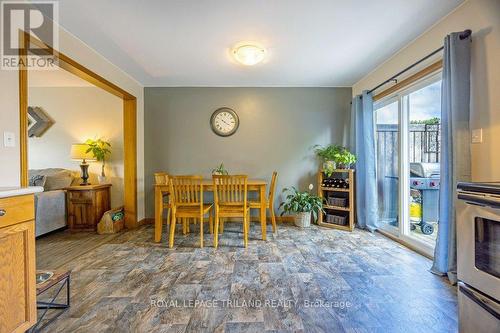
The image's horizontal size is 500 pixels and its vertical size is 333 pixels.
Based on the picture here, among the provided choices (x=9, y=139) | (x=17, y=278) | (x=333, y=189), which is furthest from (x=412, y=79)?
(x=9, y=139)

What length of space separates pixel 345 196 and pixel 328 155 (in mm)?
734

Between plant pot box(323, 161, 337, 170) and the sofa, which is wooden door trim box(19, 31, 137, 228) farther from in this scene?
plant pot box(323, 161, 337, 170)

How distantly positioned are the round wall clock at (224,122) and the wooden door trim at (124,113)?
4.36 feet

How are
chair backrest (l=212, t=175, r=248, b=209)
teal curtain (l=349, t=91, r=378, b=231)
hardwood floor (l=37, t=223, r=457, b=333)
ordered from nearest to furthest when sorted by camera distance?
hardwood floor (l=37, t=223, r=457, b=333), chair backrest (l=212, t=175, r=248, b=209), teal curtain (l=349, t=91, r=378, b=231)

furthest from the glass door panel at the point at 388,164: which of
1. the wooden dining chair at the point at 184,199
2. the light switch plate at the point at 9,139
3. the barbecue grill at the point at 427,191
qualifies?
the light switch plate at the point at 9,139

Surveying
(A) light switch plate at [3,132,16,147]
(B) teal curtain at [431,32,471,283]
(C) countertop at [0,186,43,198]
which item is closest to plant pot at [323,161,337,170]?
(B) teal curtain at [431,32,471,283]

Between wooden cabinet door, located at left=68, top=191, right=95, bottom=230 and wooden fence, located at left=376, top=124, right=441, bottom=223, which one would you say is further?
wooden cabinet door, located at left=68, top=191, right=95, bottom=230

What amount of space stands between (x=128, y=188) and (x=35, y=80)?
2.41m

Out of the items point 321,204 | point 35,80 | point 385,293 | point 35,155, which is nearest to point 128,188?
point 35,155

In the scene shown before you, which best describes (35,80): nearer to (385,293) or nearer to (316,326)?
(316,326)

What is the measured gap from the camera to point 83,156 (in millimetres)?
3875

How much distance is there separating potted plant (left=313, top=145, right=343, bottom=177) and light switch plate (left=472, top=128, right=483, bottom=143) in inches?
75.7

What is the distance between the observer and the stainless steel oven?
1159mm

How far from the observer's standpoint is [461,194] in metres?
1.38
